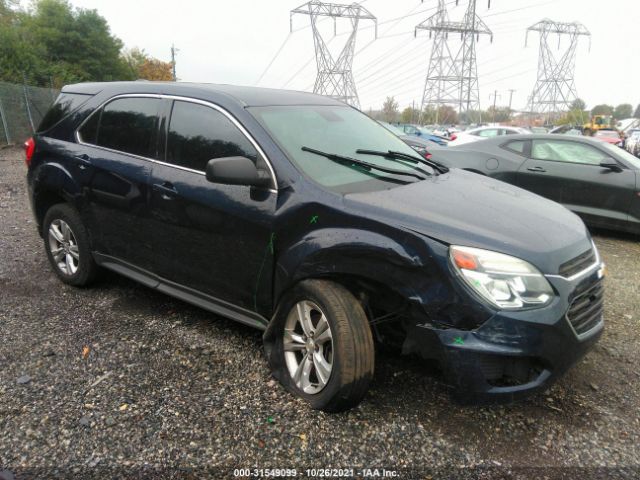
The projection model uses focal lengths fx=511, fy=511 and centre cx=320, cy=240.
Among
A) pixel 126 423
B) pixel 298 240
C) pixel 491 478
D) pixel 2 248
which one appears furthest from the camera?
pixel 2 248

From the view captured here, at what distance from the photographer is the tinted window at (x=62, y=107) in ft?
14.2

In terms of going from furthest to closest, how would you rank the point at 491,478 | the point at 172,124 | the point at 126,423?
the point at 172,124 → the point at 126,423 → the point at 491,478

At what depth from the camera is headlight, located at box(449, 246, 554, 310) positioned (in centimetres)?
240

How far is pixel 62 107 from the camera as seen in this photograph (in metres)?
4.45

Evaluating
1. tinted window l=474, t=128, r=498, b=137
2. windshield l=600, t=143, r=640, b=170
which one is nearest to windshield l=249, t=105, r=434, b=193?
windshield l=600, t=143, r=640, b=170

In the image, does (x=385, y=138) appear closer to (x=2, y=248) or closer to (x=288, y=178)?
(x=288, y=178)

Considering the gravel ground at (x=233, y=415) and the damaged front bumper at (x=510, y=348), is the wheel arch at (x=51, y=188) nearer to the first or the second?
the gravel ground at (x=233, y=415)

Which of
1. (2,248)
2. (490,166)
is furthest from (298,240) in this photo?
(490,166)

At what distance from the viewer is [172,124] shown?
141 inches

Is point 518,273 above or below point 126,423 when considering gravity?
above

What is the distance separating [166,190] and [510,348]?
2357 mm

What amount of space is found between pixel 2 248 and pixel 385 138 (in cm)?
442

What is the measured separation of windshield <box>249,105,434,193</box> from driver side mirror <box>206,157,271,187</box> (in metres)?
0.26

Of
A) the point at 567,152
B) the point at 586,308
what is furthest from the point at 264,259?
the point at 567,152
